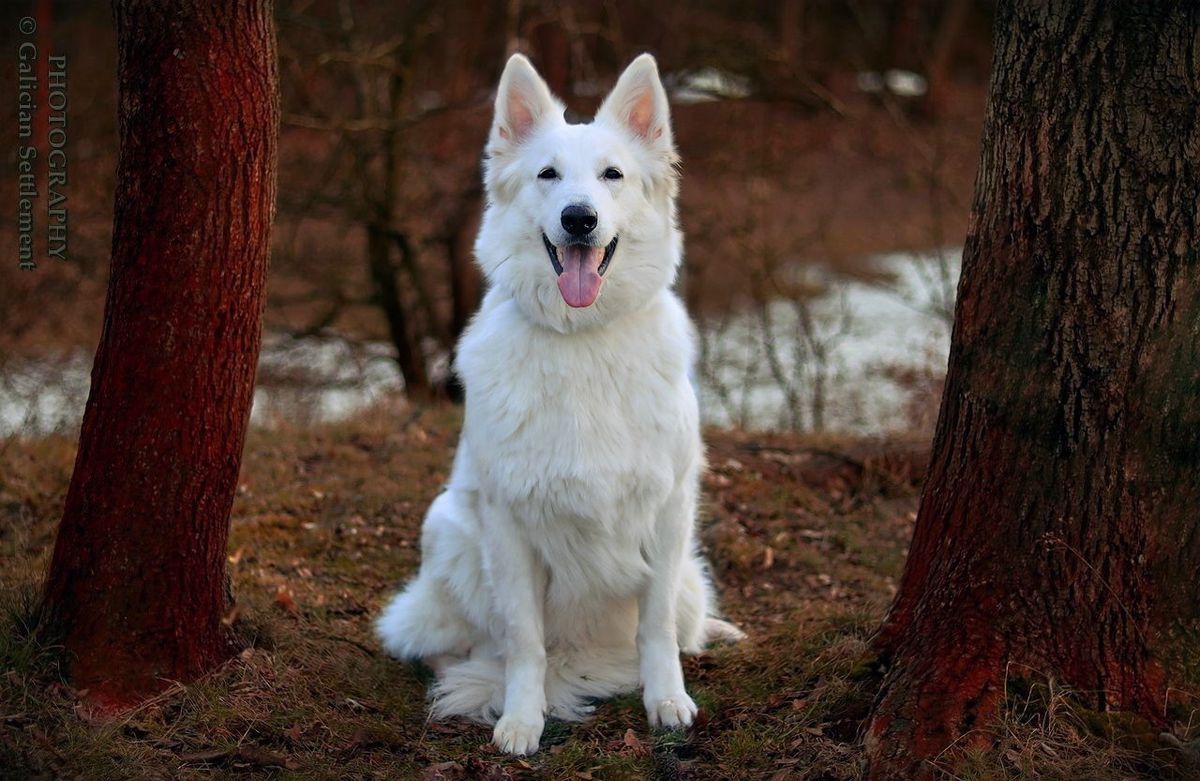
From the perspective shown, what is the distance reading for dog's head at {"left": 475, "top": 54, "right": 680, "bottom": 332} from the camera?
3.95 meters

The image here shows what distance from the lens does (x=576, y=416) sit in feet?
13.0

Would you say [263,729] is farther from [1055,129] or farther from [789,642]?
[1055,129]

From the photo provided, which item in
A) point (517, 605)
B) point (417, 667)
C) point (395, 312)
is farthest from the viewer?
point (395, 312)

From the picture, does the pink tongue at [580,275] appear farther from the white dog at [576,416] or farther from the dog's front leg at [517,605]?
the dog's front leg at [517,605]

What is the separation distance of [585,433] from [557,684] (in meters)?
1.02

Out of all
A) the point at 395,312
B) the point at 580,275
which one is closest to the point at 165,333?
→ the point at 580,275

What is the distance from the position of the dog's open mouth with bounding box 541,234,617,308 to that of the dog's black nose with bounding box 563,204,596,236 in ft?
0.22

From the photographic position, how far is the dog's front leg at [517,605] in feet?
13.2

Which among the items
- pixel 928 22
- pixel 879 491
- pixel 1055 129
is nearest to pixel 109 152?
pixel 879 491

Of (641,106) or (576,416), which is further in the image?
(641,106)

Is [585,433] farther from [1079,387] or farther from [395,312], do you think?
[395,312]

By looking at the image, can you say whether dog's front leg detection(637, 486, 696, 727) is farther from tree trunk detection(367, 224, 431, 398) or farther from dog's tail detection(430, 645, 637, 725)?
tree trunk detection(367, 224, 431, 398)

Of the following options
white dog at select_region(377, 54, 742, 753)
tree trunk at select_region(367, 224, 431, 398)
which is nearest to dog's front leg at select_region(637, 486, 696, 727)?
white dog at select_region(377, 54, 742, 753)

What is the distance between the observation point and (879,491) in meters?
6.64
